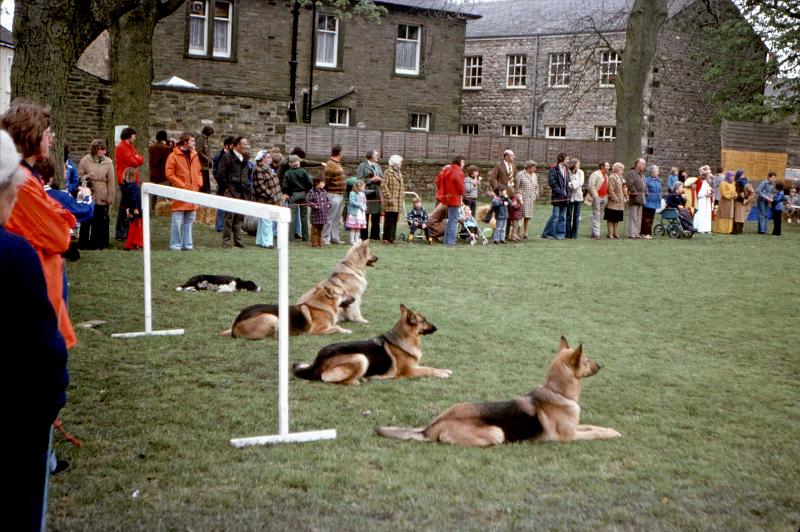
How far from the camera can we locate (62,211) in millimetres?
6062

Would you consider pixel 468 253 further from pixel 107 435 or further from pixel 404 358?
pixel 107 435

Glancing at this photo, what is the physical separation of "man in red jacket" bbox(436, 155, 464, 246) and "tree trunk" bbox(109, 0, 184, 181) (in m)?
6.85

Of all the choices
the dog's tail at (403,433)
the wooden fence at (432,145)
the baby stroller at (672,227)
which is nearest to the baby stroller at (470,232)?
the baby stroller at (672,227)

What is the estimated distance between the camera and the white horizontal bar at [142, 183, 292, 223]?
20.6 feet

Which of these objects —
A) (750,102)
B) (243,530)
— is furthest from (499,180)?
(750,102)

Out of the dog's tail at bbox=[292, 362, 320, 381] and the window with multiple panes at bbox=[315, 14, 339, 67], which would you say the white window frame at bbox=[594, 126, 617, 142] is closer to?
the window with multiple panes at bbox=[315, 14, 339, 67]

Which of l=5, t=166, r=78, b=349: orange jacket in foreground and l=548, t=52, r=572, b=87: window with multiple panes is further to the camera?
l=548, t=52, r=572, b=87: window with multiple panes

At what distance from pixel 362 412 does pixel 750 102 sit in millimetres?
38770

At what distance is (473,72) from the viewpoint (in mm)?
51375

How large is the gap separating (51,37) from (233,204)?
7.06 m

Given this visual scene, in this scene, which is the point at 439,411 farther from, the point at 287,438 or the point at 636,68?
the point at 636,68

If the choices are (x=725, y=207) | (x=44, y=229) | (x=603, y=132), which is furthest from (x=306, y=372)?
(x=603, y=132)

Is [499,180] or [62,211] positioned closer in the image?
[62,211]

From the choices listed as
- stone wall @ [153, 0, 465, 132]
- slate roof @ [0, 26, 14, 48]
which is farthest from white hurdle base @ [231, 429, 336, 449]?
slate roof @ [0, 26, 14, 48]
